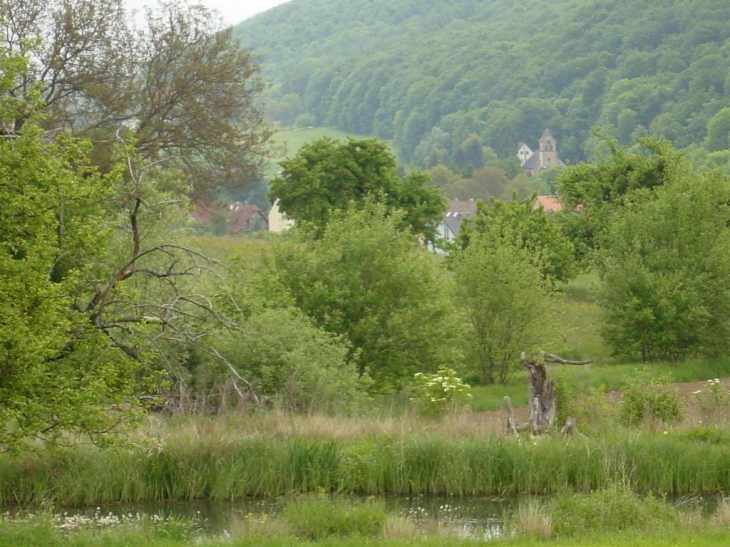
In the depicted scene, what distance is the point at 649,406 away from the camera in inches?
796

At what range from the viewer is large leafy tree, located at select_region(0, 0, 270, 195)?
3912 centimetres

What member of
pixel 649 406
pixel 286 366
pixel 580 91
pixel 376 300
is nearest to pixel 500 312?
pixel 376 300

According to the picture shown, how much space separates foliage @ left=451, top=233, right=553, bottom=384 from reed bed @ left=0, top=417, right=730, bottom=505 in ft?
40.0

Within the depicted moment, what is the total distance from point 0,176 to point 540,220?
36.0 m

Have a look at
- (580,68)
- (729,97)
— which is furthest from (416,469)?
(580,68)

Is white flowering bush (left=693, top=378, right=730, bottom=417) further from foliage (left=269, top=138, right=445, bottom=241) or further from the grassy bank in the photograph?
foliage (left=269, top=138, right=445, bottom=241)

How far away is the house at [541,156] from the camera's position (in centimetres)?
16925

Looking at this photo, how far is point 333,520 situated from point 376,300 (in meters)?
13.9

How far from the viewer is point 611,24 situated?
17500cm

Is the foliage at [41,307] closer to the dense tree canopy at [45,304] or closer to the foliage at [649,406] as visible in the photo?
the dense tree canopy at [45,304]

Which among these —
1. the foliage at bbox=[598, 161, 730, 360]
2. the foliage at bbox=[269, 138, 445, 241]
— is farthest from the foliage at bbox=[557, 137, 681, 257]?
the foliage at bbox=[598, 161, 730, 360]

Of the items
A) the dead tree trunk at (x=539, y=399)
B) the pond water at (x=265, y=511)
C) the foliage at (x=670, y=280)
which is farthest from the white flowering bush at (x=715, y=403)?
the foliage at (x=670, y=280)

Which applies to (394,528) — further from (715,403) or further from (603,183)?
(603,183)

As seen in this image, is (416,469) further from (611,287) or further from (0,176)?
(611,287)
